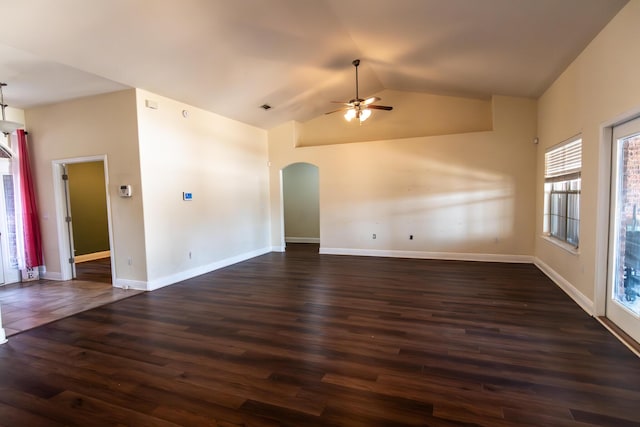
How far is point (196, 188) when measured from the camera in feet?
18.8

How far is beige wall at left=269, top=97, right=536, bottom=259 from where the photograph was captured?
6176 millimetres

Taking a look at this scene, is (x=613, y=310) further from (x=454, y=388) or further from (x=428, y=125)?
(x=428, y=125)

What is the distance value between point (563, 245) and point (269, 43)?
503 cm

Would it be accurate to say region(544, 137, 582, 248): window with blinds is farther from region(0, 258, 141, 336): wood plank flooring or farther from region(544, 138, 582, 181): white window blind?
region(0, 258, 141, 336): wood plank flooring

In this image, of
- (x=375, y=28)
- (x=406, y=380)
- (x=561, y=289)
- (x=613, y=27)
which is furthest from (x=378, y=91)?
(x=406, y=380)

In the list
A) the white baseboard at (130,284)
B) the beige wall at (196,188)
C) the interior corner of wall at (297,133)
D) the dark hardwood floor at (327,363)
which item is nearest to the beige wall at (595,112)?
the dark hardwood floor at (327,363)

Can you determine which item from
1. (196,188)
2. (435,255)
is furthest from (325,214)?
(196,188)

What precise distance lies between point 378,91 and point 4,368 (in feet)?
24.1

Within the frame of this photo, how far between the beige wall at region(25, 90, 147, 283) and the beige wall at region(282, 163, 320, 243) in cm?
512

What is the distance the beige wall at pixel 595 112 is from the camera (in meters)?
2.81

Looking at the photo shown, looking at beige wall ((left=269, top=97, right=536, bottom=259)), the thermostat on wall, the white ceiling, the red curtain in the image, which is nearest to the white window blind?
beige wall ((left=269, top=97, right=536, bottom=259))

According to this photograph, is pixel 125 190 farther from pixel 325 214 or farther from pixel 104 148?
pixel 325 214

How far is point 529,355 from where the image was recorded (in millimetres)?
2662

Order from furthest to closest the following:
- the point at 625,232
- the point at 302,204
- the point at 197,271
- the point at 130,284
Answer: the point at 302,204 < the point at 197,271 < the point at 130,284 < the point at 625,232
